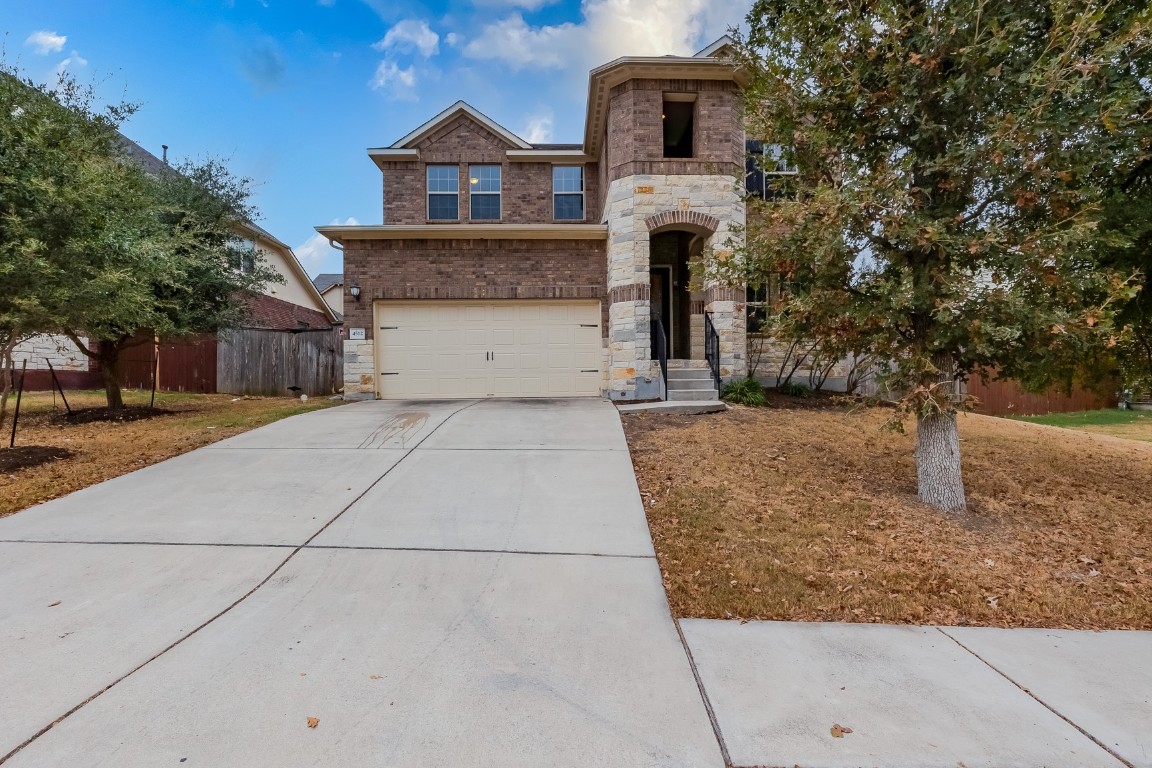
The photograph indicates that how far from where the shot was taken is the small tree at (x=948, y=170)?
3.62 m

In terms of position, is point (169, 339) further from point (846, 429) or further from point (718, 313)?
point (846, 429)

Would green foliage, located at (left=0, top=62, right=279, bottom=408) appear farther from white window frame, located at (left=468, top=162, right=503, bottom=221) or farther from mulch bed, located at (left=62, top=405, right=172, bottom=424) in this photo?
white window frame, located at (left=468, top=162, right=503, bottom=221)

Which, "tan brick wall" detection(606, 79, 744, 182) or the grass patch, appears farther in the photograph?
the grass patch

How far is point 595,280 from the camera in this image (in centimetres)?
1074

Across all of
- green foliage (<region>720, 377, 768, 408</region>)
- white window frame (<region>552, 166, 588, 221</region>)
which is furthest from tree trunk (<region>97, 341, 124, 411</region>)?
green foliage (<region>720, 377, 768, 408</region>)

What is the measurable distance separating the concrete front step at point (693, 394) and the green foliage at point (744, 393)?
0.16m

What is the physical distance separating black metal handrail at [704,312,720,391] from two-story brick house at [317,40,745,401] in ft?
0.13

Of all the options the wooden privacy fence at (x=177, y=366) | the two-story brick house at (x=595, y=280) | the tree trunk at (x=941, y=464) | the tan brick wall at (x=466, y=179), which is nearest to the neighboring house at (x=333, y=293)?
the wooden privacy fence at (x=177, y=366)

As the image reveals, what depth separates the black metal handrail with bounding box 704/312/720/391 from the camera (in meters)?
9.66

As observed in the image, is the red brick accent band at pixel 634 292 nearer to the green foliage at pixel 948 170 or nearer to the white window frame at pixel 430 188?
the green foliage at pixel 948 170

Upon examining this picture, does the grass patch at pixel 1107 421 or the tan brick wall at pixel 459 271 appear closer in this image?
the tan brick wall at pixel 459 271

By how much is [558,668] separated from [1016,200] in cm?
447

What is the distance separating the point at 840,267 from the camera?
431cm

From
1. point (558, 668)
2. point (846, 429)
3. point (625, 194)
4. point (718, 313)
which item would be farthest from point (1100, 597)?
point (625, 194)
